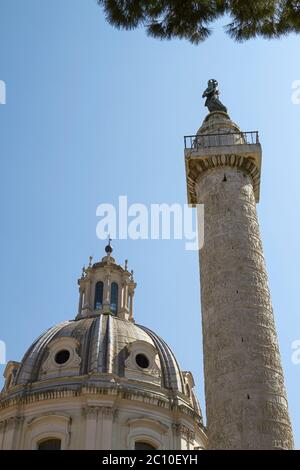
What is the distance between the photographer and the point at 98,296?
38844mm

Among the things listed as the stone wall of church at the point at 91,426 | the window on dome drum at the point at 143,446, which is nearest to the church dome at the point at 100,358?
the stone wall of church at the point at 91,426

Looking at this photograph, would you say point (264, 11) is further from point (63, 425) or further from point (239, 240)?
point (63, 425)

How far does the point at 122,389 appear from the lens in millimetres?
29156

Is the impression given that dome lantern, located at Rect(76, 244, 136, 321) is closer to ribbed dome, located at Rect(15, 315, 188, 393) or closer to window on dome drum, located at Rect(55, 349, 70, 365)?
ribbed dome, located at Rect(15, 315, 188, 393)

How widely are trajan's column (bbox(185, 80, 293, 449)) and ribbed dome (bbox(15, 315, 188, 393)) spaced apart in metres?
15.7

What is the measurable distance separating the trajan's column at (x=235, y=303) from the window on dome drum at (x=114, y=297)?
21.8 meters

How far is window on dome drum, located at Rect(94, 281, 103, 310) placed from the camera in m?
38.3

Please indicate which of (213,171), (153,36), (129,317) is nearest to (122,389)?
(129,317)

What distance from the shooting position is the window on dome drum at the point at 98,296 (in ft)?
126

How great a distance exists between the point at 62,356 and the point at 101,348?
6.82 feet

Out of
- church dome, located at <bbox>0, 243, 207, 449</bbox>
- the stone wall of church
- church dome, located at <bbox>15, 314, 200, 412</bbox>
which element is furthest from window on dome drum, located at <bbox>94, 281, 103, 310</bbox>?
the stone wall of church

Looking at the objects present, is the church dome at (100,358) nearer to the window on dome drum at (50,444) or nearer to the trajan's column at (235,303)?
the window on dome drum at (50,444)

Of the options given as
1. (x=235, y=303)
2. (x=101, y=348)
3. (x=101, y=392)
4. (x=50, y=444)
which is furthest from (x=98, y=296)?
(x=235, y=303)

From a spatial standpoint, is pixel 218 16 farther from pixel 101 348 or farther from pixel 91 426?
pixel 101 348
